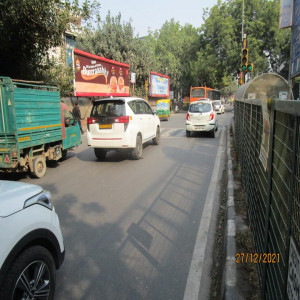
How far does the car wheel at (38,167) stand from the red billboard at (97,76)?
30.8 feet

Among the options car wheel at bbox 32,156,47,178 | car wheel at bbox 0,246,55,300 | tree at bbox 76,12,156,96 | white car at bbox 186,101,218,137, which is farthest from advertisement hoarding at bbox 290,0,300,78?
tree at bbox 76,12,156,96

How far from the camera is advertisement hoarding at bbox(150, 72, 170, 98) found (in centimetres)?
2861

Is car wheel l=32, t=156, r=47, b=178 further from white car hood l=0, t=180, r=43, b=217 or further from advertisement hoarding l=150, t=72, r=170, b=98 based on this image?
advertisement hoarding l=150, t=72, r=170, b=98

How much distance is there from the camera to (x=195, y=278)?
10.1ft

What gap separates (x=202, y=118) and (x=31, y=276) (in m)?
11.6

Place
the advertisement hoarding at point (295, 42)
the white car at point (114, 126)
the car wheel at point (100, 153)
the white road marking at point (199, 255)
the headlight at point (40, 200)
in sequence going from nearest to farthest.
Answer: the headlight at point (40, 200)
the white road marking at point (199, 255)
the advertisement hoarding at point (295, 42)
the white car at point (114, 126)
the car wheel at point (100, 153)

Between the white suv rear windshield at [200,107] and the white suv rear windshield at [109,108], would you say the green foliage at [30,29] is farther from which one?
the white suv rear windshield at [200,107]

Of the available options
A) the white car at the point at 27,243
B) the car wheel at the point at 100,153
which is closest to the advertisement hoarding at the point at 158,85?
the car wheel at the point at 100,153

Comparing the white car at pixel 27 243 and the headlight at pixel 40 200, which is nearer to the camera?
the white car at pixel 27 243

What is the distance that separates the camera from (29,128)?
22.5 feet

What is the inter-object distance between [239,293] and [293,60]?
541cm

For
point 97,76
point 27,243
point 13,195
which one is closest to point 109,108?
point 13,195

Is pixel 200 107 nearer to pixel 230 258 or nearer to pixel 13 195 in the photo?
pixel 230 258

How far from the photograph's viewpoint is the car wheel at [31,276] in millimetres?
2056
